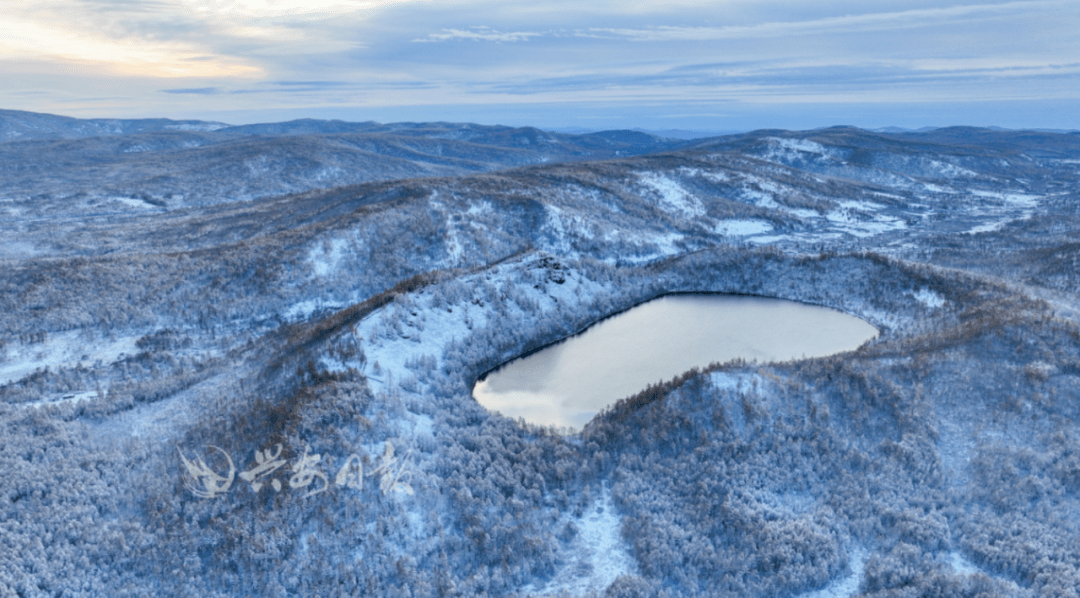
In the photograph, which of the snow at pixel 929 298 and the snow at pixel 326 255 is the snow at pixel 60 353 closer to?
the snow at pixel 326 255

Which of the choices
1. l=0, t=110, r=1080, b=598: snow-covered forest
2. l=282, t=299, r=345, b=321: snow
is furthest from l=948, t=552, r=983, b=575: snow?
l=282, t=299, r=345, b=321: snow

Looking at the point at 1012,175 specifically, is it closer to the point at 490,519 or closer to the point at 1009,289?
the point at 1009,289

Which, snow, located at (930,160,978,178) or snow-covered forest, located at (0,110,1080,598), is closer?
snow-covered forest, located at (0,110,1080,598)

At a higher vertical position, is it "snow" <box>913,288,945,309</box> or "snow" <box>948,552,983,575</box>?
"snow" <box>913,288,945,309</box>

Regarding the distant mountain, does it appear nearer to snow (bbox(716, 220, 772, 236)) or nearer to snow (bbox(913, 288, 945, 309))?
snow (bbox(716, 220, 772, 236))

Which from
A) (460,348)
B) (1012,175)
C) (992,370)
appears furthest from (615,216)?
(1012,175)

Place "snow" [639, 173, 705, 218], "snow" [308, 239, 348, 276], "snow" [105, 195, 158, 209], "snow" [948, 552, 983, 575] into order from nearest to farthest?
1. "snow" [948, 552, 983, 575]
2. "snow" [308, 239, 348, 276]
3. "snow" [639, 173, 705, 218]
4. "snow" [105, 195, 158, 209]

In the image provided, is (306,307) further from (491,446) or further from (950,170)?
(950,170)

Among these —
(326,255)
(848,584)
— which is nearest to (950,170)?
(326,255)
